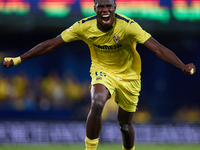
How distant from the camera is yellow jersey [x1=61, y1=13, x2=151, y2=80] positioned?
695 cm

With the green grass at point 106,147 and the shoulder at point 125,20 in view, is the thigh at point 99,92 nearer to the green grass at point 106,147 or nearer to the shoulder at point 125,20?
the shoulder at point 125,20

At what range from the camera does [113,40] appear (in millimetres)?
7023

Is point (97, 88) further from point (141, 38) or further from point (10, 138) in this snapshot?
point (10, 138)

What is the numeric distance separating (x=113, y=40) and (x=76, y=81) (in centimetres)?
893

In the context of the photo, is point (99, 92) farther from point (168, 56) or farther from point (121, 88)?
point (168, 56)

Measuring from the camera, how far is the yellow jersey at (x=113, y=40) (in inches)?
273

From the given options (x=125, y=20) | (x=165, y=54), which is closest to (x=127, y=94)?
(x=165, y=54)

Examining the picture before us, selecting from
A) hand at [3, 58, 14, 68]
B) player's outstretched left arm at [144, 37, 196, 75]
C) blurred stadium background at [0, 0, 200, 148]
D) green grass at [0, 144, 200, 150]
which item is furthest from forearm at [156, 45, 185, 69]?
blurred stadium background at [0, 0, 200, 148]

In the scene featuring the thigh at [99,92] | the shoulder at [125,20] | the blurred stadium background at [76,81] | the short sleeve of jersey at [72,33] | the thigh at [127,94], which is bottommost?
the blurred stadium background at [76,81]

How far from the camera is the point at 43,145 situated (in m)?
12.3

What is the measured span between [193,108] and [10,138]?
21.2 ft

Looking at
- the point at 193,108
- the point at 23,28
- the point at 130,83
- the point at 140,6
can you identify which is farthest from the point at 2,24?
the point at 130,83

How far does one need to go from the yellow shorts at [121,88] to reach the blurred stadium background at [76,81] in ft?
17.6

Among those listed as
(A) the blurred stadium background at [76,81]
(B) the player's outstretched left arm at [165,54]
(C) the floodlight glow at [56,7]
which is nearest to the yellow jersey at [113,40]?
(B) the player's outstretched left arm at [165,54]
